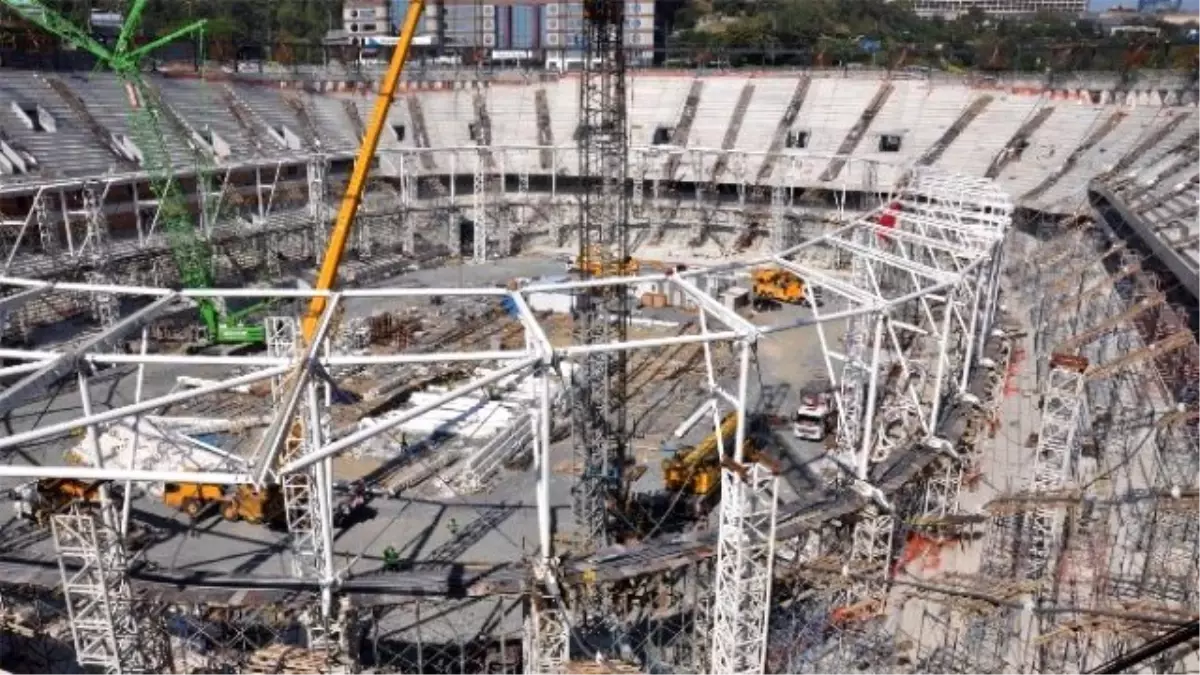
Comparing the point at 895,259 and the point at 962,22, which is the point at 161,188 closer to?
the point at 895,259

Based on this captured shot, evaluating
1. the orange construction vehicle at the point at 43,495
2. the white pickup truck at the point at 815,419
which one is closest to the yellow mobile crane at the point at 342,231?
the orange construction vehicle at the point at 43,495

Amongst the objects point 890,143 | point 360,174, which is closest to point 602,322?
point 360,174

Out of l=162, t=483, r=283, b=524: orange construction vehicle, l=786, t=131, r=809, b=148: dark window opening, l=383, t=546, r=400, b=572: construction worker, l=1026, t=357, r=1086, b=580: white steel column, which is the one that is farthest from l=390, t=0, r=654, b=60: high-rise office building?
l=383, t=546, r=400, b=572: construction worker

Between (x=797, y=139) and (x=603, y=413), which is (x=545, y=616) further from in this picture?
(x=797, y=139)

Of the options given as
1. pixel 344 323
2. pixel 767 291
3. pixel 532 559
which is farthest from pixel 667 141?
pixel 532 559

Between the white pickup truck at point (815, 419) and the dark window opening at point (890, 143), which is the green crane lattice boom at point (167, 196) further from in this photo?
the dark window opening at point (890, 143)
